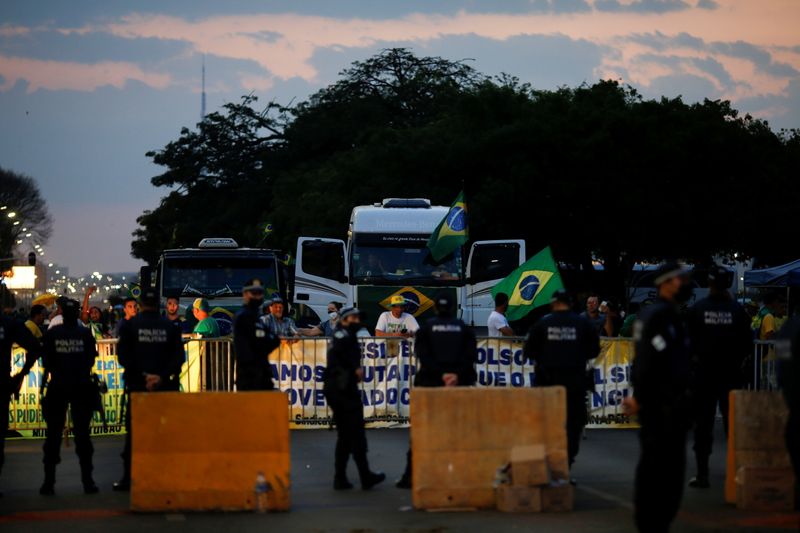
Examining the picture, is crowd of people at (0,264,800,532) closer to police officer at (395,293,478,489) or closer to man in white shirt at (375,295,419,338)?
police officer at (395,293,478,489)

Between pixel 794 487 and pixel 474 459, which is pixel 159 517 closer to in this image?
pixel 474 459

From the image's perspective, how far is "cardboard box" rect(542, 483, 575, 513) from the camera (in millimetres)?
11109

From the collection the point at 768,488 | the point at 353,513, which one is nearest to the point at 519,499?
the point at 353,513

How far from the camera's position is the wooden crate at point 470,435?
11.1 metres

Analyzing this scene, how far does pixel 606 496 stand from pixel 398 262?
15138mm

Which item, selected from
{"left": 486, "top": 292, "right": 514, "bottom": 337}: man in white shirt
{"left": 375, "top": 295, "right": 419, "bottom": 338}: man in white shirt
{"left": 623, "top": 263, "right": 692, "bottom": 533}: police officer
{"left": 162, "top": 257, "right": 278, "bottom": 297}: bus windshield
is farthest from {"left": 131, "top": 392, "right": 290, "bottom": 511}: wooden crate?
{"left": 162, "top": 257, "right": 278, "bottom": 297}: bus windshield

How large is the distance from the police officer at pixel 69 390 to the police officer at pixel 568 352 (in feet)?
12.8

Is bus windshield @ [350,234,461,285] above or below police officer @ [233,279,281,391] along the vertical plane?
above

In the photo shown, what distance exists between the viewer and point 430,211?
1089 inches

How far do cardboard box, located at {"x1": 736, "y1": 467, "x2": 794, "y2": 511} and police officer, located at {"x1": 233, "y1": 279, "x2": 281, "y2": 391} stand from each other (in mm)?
4204

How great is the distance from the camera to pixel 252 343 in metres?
12.9

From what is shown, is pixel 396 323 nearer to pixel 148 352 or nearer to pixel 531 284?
pixel 531 284

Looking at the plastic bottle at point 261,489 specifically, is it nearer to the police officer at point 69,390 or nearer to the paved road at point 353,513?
the paved road at point 353,513

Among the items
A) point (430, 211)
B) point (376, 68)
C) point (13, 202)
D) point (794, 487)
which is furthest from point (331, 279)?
point (13, 202)
